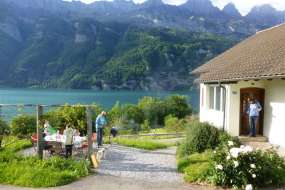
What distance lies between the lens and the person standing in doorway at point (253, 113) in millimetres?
20844

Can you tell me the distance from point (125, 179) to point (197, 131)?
544 cm

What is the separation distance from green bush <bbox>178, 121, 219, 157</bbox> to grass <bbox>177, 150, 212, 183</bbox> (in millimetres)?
803

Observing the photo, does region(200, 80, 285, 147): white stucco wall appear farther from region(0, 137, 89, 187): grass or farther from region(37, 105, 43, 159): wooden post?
region(37, 105, 43, 159): wooden post

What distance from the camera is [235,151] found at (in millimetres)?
13422

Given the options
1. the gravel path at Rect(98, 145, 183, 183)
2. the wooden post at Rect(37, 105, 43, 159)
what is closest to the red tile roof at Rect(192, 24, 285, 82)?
the gravel path at Rect(98, 145, 183, 183)

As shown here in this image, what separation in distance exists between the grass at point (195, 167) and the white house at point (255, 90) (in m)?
3.97

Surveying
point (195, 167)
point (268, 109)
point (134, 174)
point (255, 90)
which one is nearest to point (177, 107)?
point (255, 90)

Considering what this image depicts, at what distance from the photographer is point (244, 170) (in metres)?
13.4

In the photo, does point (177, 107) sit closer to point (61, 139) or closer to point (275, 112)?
point (275, 112)

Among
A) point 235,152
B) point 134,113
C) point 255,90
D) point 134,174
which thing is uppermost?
point 255,90

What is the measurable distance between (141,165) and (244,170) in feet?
15.1

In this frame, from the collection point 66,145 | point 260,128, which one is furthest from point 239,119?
point 66,145

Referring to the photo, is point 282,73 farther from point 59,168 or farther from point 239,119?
point 59,168

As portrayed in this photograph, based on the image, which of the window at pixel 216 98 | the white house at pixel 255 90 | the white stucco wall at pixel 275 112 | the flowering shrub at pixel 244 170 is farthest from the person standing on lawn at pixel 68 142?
the window at pixel 216 98
